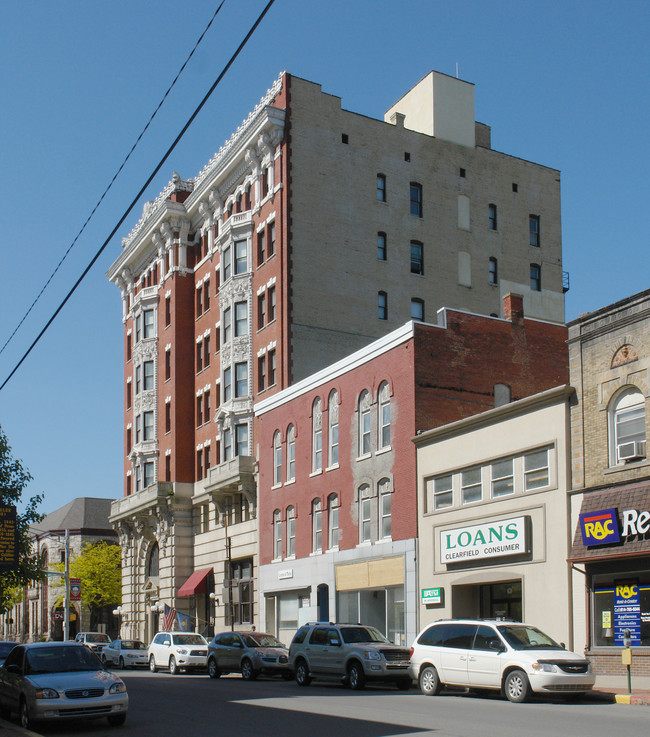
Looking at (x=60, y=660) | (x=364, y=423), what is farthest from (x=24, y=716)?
(x=364, y=423)

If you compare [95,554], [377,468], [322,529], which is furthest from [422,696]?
[95,554]

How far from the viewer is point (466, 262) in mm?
54969

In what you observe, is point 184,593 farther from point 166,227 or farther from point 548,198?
point 548,198

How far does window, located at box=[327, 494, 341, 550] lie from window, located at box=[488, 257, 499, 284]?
18.4 meters

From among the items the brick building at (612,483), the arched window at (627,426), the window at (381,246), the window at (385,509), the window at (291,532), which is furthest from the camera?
→ the window at (381,246)

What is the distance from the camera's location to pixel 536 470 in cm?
3117

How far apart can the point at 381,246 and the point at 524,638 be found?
31.5 m

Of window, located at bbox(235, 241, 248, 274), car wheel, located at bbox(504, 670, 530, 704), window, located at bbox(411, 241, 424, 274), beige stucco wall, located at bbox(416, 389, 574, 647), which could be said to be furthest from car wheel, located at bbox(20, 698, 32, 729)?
window, located at bbox(411, 241, 424, 274)

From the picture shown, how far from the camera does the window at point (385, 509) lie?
3872 centimetres

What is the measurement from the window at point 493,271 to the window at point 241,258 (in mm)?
13166

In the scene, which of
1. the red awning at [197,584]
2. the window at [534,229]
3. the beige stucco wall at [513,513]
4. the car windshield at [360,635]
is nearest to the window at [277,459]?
the red awning at [197,584]

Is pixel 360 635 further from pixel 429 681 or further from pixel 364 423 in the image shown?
pixel 364 423

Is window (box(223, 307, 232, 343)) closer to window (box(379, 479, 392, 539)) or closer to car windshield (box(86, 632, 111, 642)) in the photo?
car windshield (box(86, 632, 111, 642))

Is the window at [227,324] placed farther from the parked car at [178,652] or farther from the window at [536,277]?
the parked car at [178,652]
